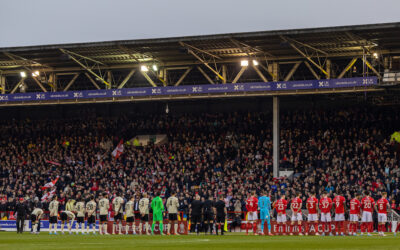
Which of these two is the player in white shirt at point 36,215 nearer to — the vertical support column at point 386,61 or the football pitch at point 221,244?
the football pitch at point 221,244

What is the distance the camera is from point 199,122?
5134 cm

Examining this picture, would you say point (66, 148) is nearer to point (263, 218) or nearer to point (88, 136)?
point (88, 136)

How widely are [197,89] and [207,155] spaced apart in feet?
16.6

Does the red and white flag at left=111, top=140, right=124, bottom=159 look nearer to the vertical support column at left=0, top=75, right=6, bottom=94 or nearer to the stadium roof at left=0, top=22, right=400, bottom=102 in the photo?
the stadium roof at left=0, top=22, right=400, bottom=102

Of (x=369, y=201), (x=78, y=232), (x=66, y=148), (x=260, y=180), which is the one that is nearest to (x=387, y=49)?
(x=260, y=180)

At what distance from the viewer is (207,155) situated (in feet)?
156

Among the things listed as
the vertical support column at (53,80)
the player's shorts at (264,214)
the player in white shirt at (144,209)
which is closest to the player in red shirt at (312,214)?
the player's shorts at (264,214)

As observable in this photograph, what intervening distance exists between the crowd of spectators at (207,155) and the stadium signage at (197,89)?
4.26 m

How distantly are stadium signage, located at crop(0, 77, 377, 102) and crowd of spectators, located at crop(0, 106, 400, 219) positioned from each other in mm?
4261

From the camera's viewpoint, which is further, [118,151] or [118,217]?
[118,151]

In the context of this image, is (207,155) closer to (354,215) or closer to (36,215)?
(36,215)

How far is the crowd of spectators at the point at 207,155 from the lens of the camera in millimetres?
40781

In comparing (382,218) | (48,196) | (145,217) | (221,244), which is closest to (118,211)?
(145,217)

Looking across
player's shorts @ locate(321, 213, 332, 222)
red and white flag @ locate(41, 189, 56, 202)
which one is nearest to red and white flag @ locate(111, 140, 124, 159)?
red and white flag @ locate(41, 189, 56, 202)
